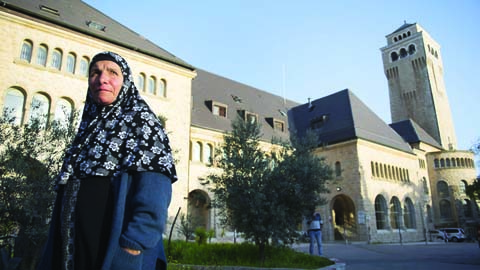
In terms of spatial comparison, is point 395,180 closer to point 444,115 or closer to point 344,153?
point 344,153

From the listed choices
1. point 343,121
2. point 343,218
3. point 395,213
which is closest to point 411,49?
point 343,121

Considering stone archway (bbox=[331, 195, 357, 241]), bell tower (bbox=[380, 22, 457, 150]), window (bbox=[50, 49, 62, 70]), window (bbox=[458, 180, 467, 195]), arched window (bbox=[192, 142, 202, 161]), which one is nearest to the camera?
window (bbox=[50, 49, 62, 70])

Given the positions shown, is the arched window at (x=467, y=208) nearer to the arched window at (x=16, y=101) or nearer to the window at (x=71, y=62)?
the window at (x=71, y=62)

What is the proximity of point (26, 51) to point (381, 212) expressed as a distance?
99.7ft

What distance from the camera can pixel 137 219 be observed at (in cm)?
194

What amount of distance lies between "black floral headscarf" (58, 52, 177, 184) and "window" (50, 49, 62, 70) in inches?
719

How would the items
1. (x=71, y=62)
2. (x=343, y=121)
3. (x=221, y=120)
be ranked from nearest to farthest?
(x=71, y=62) → (x=221, y=120) → (x=343, y=121)

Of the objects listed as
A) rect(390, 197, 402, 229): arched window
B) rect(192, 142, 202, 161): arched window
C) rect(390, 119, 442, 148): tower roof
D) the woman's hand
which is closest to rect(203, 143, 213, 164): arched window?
rect(192, 142, 202, 161): arched window

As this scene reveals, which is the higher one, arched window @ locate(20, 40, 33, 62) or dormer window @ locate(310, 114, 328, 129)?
dormer window @ locate(310, 114, 328, 129)

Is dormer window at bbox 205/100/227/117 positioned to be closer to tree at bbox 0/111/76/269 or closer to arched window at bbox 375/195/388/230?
arched window at bbox 375/195/388/230

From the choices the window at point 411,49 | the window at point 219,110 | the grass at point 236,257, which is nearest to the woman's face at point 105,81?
the grass at point 236,257

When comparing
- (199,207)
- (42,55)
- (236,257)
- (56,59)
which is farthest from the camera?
(199,207)

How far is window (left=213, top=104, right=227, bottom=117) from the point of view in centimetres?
2833

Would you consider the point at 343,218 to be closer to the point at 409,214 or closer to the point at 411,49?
the point at 409,214
